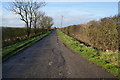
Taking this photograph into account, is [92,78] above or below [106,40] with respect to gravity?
below

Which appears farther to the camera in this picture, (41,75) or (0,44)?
(0,44)

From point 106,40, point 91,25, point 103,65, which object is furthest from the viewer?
point 91,25

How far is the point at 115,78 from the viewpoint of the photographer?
6117mm

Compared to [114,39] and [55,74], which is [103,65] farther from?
[114,39]

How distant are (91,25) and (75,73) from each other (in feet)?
39.2

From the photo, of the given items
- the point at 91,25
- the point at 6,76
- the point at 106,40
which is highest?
the point at 91,25

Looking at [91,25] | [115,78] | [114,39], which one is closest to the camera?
[115,78]

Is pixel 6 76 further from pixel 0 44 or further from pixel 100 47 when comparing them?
pixel 0 44

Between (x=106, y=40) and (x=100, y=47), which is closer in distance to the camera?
(x=106, y=40)

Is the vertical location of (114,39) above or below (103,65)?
above

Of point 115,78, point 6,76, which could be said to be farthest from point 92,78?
point 6,76

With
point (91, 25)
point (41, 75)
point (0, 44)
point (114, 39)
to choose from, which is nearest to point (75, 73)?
point (41, 75)

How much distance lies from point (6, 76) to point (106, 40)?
940 centimetres

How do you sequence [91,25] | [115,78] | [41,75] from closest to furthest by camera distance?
1. [115,78]
2. [41,75]
3. [91,25]
